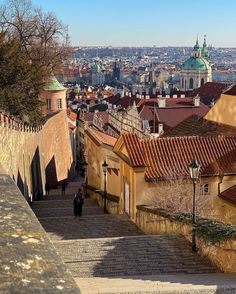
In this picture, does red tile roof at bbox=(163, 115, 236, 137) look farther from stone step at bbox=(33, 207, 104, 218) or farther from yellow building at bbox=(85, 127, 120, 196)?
stone step at bbox=(33, 207, 104, 218)

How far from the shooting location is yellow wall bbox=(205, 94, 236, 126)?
2523 cm

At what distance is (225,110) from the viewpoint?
1021 inches

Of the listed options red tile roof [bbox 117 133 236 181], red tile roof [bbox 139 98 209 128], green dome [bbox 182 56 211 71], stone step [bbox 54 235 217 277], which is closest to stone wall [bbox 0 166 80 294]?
stone step [bbox 54 235 217 277]

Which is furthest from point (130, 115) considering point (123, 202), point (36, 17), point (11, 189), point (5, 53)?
point (11, 189)

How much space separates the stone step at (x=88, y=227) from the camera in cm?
1470

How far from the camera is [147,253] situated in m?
11.7

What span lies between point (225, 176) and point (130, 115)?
2663 cm

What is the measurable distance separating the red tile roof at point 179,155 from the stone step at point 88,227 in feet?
6.07

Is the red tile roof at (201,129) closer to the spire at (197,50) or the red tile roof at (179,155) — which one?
the red tile roof at (179,155)

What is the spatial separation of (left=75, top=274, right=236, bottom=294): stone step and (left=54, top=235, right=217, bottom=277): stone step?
2.22ft

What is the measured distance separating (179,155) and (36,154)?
10.9 meters

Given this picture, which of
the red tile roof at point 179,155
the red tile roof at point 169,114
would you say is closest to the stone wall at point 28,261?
the red tile roof at point 179,155

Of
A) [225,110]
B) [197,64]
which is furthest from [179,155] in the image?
[197,64]

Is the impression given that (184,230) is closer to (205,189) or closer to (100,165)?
(205,189)
